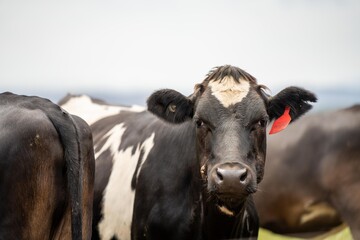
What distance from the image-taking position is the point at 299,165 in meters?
7.82

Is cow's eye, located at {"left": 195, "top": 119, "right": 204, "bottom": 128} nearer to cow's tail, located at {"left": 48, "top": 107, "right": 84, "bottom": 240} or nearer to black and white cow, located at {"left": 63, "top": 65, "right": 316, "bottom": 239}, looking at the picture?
black and white cow, located at {"left": 63, "top": 65, "right": 316, "bottom": 239}

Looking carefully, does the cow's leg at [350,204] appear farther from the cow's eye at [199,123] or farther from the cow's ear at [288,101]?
the cow's eye at [199,123]

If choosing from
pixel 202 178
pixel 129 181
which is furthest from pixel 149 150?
pixel 202 178

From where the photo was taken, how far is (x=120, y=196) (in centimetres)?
617

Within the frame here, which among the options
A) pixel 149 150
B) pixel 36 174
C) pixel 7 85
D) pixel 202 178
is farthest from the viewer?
pixel 7 85

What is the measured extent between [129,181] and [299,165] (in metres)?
2.33

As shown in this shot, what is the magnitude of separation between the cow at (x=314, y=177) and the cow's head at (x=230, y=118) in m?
2.18

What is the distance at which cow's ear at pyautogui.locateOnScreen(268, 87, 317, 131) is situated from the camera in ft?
17.8

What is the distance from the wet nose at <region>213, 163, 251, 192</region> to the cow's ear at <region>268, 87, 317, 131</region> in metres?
0.78

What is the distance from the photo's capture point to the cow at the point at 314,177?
7.53 m

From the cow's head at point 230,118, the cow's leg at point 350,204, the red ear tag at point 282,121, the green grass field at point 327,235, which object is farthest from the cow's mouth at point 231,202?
the green grass field at point 327,235

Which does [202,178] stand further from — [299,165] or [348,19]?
[348,19]

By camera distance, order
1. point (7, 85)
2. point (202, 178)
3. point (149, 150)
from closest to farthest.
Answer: point (202, 178) < point (149, 150) < point (7, 85)

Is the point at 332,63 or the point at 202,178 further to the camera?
the point at 332,63
